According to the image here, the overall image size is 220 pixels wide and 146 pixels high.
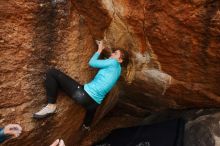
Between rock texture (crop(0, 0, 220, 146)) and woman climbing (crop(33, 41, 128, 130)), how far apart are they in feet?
0.36

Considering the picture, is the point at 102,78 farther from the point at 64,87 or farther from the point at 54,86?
the point at 54,86

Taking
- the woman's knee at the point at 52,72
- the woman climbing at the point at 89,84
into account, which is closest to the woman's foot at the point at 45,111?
the woman climbing at the point at 89,84

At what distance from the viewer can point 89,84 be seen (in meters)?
4.70

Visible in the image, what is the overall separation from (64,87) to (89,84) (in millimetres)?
332

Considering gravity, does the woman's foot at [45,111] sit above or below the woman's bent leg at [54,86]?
below

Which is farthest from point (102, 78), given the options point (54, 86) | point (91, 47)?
point (54, 86)

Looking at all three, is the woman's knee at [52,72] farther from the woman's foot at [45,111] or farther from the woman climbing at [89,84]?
the woman's foot at [45,111]

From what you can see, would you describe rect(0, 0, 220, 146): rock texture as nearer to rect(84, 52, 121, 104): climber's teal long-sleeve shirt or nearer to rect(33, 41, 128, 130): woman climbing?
rect(33, 41, 128, 130): woman climbing

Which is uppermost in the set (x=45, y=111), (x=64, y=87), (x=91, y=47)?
(x=91, y=47)

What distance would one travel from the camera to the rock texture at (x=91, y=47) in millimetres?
4039

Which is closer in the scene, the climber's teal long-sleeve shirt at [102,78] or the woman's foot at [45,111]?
the woman's foot at [45,111]

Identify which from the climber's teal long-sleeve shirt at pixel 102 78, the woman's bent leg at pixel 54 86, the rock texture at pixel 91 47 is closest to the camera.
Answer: the rock texture at pixel 91 47

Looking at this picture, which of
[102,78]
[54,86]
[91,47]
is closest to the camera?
[54,86]

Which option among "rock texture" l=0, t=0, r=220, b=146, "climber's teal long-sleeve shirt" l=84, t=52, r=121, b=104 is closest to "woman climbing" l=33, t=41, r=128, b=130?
"climber's teal long-sleeve shirt" l=84, t=52, r=121, b=104
